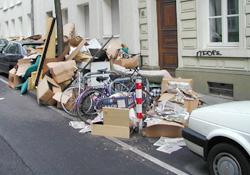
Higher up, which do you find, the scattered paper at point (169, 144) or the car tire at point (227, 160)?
the car tire at point (227, 160)

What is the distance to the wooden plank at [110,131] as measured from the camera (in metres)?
6.06

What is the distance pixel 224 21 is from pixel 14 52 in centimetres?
906

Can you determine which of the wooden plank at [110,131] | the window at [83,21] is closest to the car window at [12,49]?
the window at [83,21]

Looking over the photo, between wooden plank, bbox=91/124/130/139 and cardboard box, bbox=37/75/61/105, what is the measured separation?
293 centimetres

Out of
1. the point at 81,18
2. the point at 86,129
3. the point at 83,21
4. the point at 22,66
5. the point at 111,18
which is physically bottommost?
the point at 86,129

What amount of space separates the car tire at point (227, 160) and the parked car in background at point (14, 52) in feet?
35.8

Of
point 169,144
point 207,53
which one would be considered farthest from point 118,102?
point 207,53

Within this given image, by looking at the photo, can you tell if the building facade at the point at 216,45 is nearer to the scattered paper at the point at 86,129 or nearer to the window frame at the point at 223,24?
the window frame at the point at 223,24

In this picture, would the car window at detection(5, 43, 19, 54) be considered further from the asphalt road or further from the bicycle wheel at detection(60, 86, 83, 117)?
the asphalt road

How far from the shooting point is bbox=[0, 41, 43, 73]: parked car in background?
44.1 ft

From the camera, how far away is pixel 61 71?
9.00 m

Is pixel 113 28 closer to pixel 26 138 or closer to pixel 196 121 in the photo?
pixel 26 138

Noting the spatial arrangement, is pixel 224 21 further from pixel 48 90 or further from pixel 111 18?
pixel 111 18

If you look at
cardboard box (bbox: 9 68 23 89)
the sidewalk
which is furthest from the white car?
cardboard box (bbox: 9 68 23 89)
